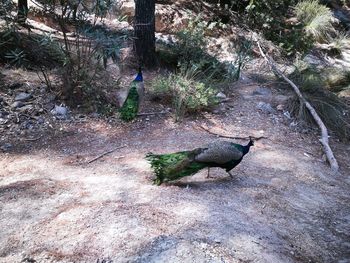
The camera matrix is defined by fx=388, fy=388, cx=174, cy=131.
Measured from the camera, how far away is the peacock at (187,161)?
3.67 metres

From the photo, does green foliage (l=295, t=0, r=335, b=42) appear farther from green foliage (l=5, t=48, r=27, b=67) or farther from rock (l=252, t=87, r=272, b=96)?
green foliage (l=5, t=48, r=27, b=67)

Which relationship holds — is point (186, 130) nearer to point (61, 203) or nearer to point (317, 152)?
point (317, 152)

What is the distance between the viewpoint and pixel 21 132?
5141 millimetres

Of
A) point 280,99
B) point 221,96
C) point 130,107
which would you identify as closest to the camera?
point 130,107

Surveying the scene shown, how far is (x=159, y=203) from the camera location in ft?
11.0

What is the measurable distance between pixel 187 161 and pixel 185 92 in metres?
2.50

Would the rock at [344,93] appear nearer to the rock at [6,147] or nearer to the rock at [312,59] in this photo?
the rock at [312,59]

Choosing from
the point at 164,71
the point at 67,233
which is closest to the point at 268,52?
the point at 164,71

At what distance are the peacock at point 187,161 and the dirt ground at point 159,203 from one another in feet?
0.51

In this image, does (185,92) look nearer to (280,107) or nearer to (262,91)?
(280,107)

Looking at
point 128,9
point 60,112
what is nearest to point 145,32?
point 128,9

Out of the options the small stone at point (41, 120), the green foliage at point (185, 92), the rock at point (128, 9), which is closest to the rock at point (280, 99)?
the green foliage at point (185, 92)

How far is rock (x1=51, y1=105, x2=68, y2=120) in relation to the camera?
556 cm

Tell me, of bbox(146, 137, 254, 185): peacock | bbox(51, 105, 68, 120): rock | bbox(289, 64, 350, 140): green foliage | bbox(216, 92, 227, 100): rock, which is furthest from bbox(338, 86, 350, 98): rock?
bbox(51, 105, 68, 120): rock
